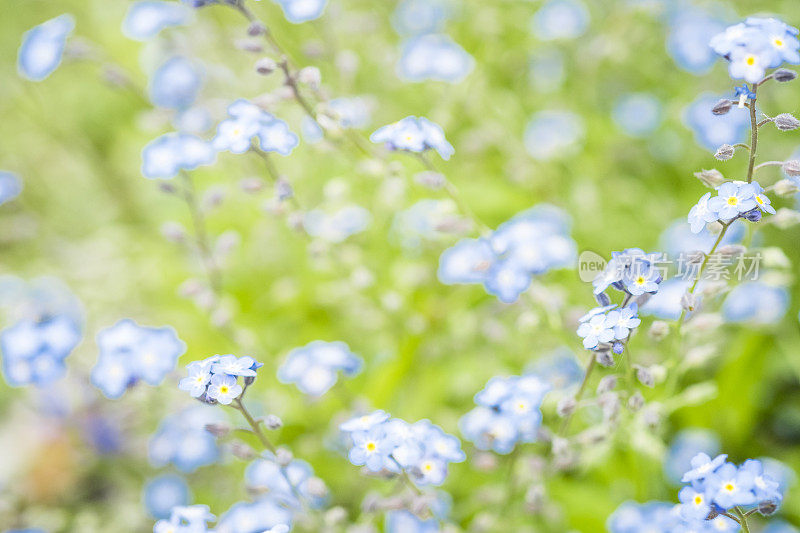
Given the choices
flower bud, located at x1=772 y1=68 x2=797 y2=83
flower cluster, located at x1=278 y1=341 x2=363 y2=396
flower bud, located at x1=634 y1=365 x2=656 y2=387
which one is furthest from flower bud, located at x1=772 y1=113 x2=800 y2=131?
flower cluster, located at x1=278 y1=341 x2=363 y2=396

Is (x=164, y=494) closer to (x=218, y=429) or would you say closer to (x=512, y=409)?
(x=218, y=429)

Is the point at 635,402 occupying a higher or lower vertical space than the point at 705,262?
lower

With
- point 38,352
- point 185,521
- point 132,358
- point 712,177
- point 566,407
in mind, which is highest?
point 712,177

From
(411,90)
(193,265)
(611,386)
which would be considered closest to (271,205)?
(611,386)

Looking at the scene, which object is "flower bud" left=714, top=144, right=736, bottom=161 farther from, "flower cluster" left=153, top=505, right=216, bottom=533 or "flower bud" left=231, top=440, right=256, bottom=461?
"flower cluster" left=153, top=505, right=216, bottom=533

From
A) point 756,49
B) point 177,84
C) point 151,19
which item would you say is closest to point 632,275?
point 756,49

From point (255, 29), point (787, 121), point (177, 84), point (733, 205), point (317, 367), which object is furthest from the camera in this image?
point (177, 84)

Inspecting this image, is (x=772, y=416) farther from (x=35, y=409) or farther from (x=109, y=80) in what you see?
(x=35, y=409)

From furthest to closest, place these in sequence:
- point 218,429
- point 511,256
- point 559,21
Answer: point 559,21, point 511,256, point 218,429
